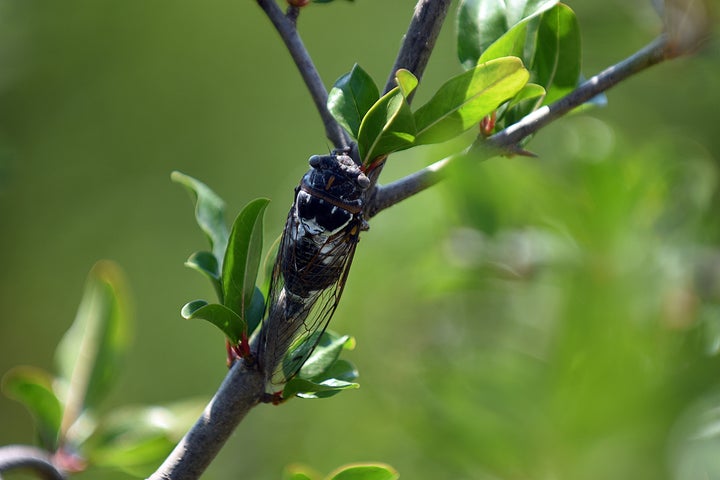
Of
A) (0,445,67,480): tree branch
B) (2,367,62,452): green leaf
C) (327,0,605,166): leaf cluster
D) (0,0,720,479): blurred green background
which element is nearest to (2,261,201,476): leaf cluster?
(2,367,62,452): green leaf

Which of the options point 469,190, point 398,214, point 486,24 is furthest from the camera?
point 398,214

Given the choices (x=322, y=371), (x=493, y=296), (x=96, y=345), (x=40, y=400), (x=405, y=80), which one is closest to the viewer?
(x=405, y=80)

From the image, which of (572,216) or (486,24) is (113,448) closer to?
(486,24)

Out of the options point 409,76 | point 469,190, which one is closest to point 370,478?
point 409,76

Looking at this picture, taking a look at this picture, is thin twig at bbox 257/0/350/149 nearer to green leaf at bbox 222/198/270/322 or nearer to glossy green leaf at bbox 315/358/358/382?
green leaf at bbox 222/198/270/322

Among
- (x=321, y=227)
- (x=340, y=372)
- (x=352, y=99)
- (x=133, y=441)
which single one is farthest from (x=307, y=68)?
(x=133, y=441)

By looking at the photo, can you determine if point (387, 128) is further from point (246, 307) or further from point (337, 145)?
point (246, 307)
